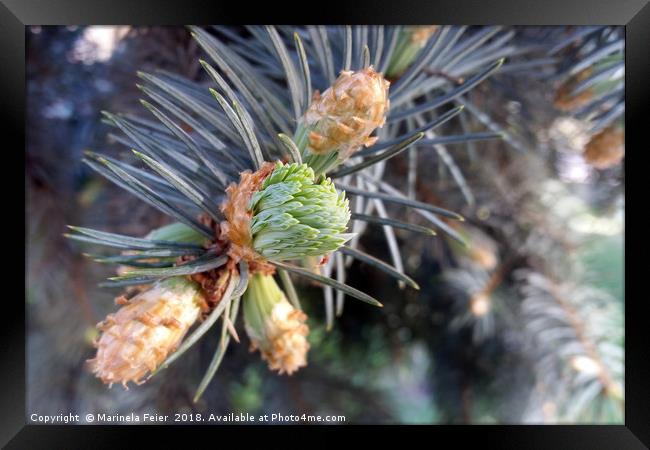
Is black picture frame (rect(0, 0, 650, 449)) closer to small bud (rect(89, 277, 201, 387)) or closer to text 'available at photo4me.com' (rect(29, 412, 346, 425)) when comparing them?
text 'available at photo4me.com' (rect(29, 412, 346, 425))

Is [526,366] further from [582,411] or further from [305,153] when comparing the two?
[305,153]

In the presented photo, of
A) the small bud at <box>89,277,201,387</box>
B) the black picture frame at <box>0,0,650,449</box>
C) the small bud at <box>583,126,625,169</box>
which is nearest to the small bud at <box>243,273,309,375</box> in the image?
the small bud at <box>89,277,201,387</box>

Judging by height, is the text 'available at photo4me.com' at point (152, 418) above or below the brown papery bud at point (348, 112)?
below

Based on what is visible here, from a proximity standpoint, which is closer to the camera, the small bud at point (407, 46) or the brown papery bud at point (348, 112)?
the brown papery bud at point (348, 112)

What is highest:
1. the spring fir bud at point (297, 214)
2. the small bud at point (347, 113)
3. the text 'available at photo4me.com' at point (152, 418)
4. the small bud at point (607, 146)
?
the small bud at point (607, 146)
